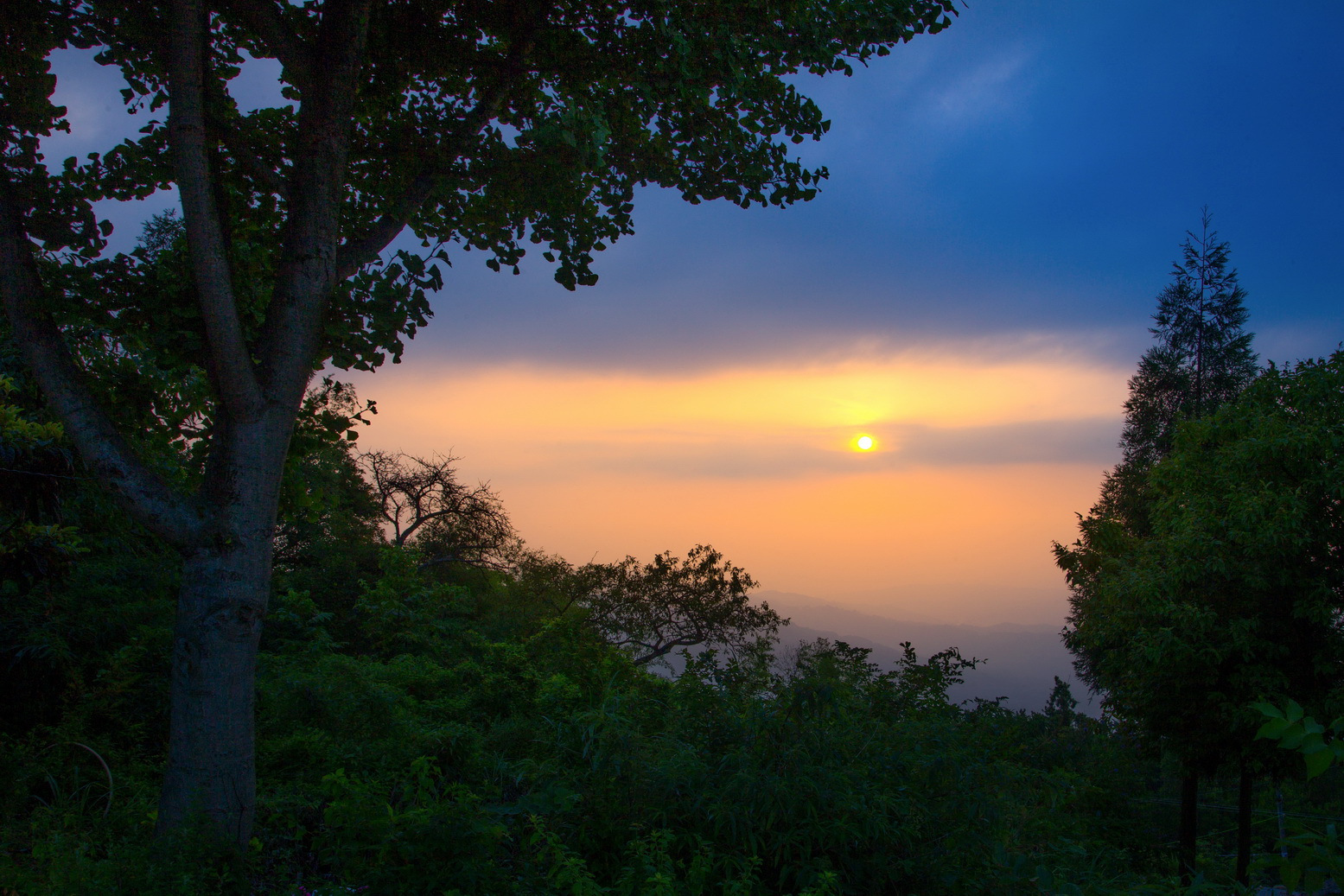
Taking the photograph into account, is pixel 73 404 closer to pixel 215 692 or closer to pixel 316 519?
pixel 215 692

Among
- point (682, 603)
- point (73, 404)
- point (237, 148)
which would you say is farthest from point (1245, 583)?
point (73, 404)

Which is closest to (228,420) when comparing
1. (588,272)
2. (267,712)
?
(588,272)

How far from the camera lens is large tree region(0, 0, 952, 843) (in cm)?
376

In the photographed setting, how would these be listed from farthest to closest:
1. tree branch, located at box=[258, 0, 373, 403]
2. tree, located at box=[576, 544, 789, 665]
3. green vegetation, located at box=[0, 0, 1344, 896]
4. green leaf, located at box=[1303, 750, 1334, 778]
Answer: tree, located at box=[576, 544, 789, 665]
tree branch, located at box=[258, 0, 373, 403]
green vegetation, located at box=[0, 0, 1344, 896]
green leaf, located at box=[1303, 750, 1334, 778]

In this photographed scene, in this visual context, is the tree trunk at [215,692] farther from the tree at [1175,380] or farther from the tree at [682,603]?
the tree at [1175,380]

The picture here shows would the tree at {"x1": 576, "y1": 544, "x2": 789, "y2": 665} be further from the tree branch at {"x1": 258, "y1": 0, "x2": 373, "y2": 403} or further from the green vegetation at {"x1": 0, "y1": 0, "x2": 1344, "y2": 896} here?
the tree branch at {"x1": 258, "y1": 0, "x2": 373, "y2": 403}

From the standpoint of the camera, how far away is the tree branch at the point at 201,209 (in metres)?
3.76

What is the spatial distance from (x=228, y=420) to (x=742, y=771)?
3.30 metres

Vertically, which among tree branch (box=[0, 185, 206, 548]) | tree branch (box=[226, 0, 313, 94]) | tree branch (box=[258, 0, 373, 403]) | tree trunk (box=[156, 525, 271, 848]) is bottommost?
tree trunk (box=[156, 525, 271, 848])

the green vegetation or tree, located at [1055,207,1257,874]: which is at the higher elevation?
tree, located at [1055,207,1257,874]

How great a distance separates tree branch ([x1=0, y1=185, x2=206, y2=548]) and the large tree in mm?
12

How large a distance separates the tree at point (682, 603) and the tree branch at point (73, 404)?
14924 millimetres

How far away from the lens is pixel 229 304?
3807mm

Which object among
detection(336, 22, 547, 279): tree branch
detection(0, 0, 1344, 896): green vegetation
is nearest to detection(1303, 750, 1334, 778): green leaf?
detection(0, 0, 1344, 896): green vegetation
